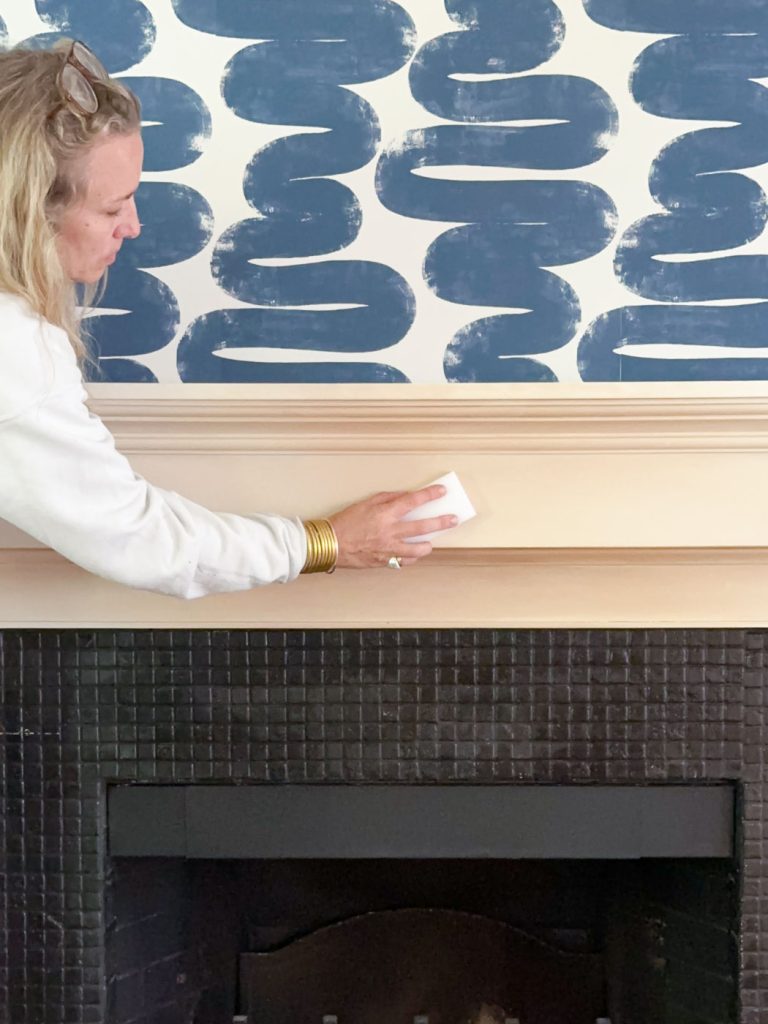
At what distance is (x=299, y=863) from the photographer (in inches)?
60.2

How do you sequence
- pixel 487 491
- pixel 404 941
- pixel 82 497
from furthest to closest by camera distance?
1. pixel 404 941
2. pixel 487 491
3. pixel 82 497

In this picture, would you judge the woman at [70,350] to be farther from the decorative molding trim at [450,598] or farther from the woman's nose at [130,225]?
the decorative molding trim at [450,598]

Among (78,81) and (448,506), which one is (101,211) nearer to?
(78,81)

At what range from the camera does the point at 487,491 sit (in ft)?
3.98

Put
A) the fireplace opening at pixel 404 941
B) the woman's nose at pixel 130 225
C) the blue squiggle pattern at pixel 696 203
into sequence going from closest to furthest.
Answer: the woman's nose at pixel 130 225
the blue squiggle pattern at pixel 696 203
the fireplace opening at pixel 404 941

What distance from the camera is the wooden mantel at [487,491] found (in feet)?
3.84

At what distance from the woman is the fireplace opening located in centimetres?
67

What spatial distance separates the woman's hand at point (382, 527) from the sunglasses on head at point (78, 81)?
525 millimetres

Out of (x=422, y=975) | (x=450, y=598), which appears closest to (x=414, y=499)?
(x=450, y=598)

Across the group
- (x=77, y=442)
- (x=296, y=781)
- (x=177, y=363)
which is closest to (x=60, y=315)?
(x=77, y=442)

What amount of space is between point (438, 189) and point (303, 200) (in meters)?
0.18

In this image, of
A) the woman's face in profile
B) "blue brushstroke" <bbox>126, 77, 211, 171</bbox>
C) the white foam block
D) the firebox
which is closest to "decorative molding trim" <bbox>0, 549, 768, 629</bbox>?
the white foam block

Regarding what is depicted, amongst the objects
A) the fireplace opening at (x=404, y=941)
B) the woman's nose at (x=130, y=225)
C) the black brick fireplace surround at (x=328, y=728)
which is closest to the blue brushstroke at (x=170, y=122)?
the woman's nose at (x=130, y=225)

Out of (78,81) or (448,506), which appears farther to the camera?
(448,506)
